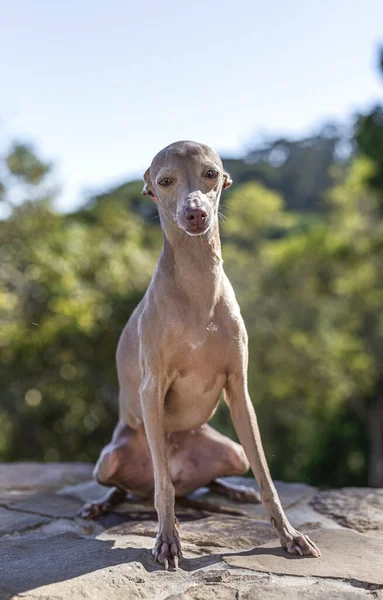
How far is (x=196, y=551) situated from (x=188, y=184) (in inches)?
62.4

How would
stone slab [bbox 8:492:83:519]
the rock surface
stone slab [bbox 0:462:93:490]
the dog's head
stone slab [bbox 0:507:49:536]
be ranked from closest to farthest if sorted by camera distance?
1. the rock surface
2. the dog's head
3. stone slab [bbox 0:507:49:536]
4. stone slab [bbox 8:492:83:519]
5. stone slab [bbox 0:462:93:490]

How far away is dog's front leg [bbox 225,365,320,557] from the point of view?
2676 mm

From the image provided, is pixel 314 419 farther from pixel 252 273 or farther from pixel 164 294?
pixel 164 294

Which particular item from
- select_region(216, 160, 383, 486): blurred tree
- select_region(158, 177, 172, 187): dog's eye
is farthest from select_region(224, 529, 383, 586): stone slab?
select_region(216, 160, 383, 486): blurred tree

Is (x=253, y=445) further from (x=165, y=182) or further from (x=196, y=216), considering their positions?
(x=165, y=182)

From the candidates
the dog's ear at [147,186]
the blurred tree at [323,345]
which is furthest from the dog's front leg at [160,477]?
the blurred tree at [323,345]

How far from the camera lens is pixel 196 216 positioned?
243 centimetres

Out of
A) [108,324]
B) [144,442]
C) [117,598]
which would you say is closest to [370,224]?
[108,324]

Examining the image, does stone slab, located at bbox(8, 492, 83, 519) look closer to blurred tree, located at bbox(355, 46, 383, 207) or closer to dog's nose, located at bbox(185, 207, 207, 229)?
dog's nose, located at bbox(185, 207, 207, 229)

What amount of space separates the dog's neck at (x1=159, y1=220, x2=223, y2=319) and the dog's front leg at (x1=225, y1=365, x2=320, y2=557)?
15.1 inches

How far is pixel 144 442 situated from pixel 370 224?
464 inches

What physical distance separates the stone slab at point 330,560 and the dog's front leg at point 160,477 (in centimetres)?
25

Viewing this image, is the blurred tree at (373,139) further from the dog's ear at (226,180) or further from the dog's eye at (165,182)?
the dog's eye at (165,182)

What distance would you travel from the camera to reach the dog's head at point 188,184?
8.07ft
